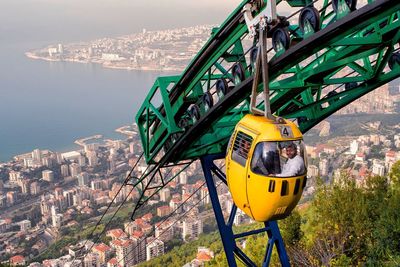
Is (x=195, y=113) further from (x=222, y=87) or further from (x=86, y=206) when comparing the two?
(x=86, y=206)

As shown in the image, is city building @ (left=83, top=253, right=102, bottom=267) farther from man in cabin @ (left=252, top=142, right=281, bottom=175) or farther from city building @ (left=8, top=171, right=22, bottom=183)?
man in cabin @ (left=252, top=142, right=281, bottom=175)

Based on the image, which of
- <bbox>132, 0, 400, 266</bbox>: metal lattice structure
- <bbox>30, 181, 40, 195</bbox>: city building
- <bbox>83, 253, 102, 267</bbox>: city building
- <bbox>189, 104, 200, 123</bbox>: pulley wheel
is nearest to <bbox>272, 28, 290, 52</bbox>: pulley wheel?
<bbox>132, 0, 400, 266</bbox>: metal lattice structure

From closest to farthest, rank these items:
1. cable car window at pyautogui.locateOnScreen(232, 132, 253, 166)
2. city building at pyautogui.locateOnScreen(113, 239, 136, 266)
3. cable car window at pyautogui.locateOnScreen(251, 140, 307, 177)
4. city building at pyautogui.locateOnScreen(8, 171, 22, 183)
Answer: cable car window at pyautogui.locateOnScreen(251, 140, 307, 177) → cable car window at pyautogui.locateOnScreen(232, 132, 253, 166) → city building at pyautogui.locateOnScreen(113, 239, 136, 266) → city building at pyautogui.locateOnScreen(8, 171, 22, 183)

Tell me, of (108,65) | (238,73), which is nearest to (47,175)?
(238,73)

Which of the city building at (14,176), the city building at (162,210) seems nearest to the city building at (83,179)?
the city building at (14,176)

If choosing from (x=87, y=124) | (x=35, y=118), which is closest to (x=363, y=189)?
(x=87, y=124)

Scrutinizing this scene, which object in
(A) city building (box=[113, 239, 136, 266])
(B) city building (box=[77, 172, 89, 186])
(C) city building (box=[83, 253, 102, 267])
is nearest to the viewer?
(A) city building (box=[113, 239, 136, 266])
